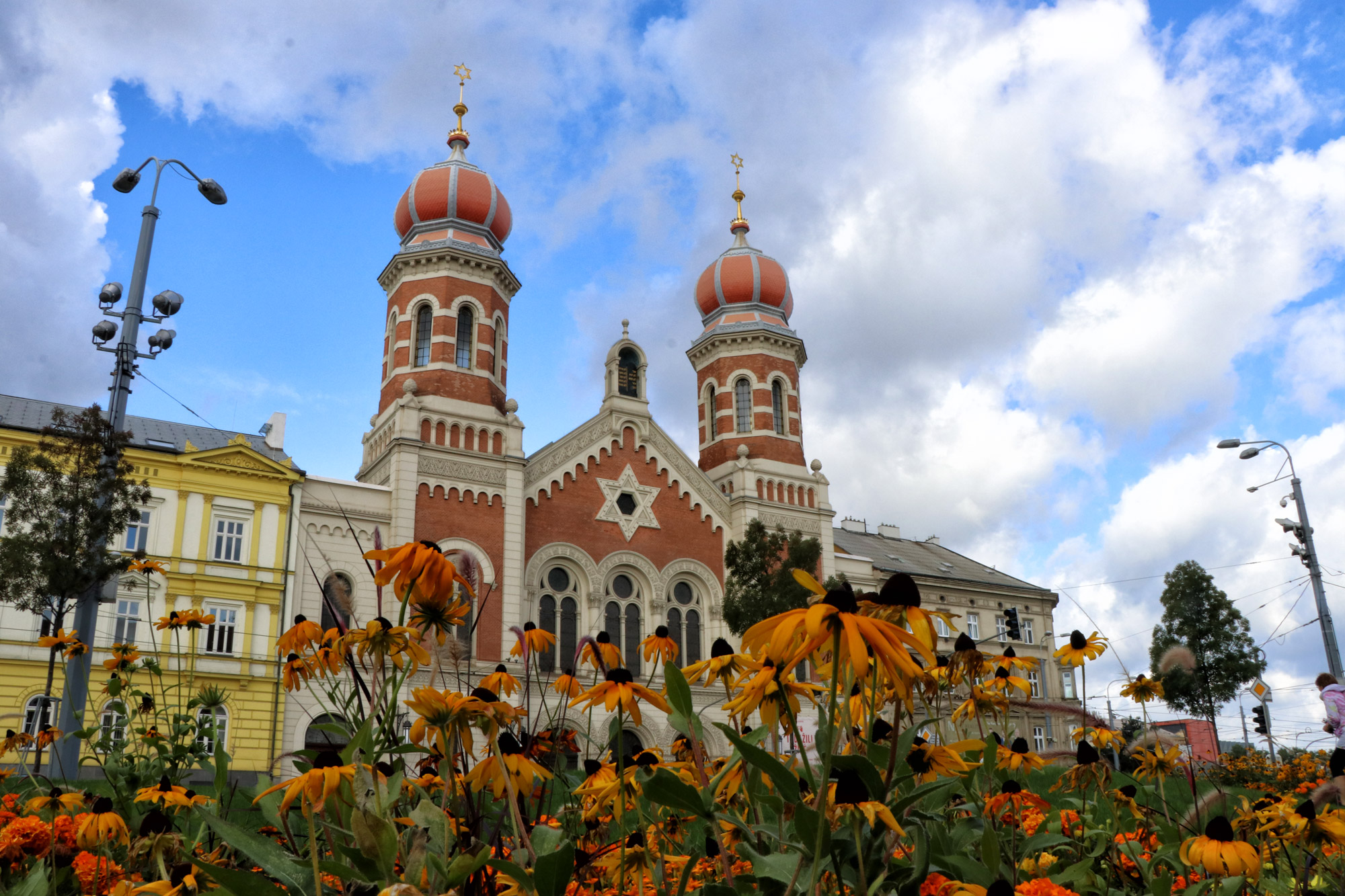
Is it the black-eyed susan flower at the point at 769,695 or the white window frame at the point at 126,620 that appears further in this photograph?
the white window frame at the point at 126,620

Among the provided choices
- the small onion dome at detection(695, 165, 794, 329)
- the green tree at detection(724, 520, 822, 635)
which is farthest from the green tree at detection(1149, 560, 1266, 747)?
the small onion dome at detection(695, 165, 794, 329)

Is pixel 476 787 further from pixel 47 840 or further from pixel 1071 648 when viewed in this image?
pixel 1071 648

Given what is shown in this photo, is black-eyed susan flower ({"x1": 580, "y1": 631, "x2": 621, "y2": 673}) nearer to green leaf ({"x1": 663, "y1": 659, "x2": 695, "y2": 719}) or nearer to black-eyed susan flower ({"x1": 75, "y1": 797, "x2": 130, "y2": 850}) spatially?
green leaf ({"x1": 663, "y1": 659, "x2": 695, "y2": 719})

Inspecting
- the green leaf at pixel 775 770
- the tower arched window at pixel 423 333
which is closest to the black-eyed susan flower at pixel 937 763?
the green leaf at pixel 775 770

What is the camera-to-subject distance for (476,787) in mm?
3211

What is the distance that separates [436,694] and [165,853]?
1.15 metres

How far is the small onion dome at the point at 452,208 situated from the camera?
114 ft

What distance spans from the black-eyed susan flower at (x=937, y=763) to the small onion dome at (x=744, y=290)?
3754 cm

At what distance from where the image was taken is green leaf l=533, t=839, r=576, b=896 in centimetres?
203

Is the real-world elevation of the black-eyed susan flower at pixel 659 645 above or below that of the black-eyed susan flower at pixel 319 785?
above

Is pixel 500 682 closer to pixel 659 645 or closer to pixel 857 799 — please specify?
pixel 659 645

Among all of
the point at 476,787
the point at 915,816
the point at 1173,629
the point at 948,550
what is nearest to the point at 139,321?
the point at 476,787

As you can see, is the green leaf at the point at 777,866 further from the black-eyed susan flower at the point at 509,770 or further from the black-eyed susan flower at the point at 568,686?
the black-eyed susan flower at the point at 568,686

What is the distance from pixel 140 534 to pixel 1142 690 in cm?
2716
